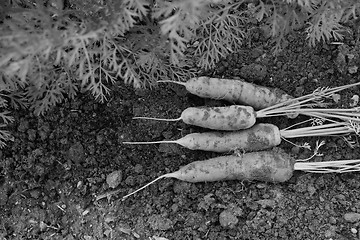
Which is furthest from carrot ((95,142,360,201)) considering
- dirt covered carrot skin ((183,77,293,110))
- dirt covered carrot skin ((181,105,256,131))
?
dirt covered carrot skin ((183,77,293,110))

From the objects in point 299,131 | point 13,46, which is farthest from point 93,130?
point 299,131

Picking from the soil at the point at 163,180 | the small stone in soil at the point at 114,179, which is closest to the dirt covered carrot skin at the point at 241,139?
the soil at the point at 163,180

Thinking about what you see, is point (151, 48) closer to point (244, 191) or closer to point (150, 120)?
point (150, 120)

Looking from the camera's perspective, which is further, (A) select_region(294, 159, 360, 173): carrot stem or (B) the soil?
(A) select_region(294, 159, 360, 173): carrot stem

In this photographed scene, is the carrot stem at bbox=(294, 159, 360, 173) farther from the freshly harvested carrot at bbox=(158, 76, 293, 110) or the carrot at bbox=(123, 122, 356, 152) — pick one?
the freshly harvested carrot at bbox=(158, 76, 293, 110)

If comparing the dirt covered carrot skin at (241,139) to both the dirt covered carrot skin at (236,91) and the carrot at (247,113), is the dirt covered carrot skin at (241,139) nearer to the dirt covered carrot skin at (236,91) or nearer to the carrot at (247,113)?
the carrot at (247,113)

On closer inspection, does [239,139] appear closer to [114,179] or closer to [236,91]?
[236,91]
